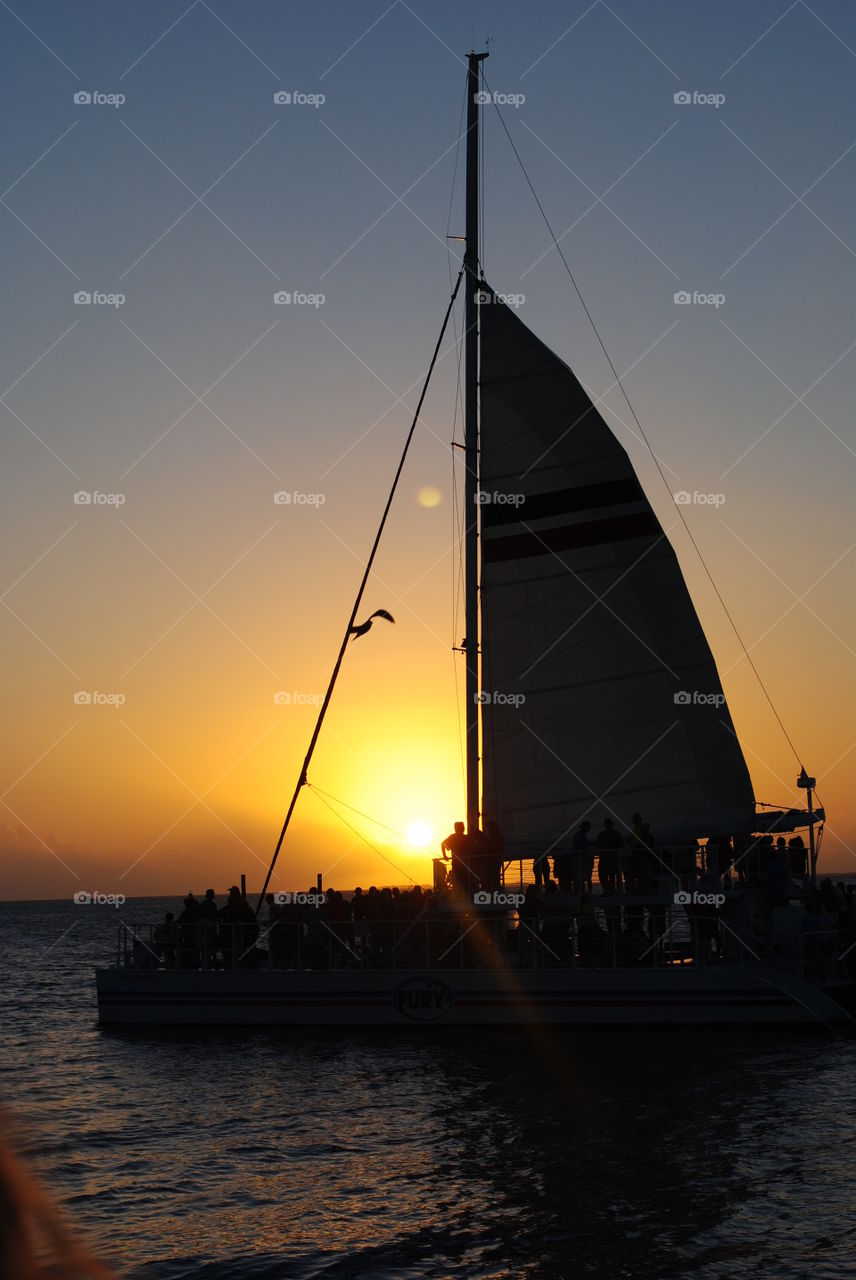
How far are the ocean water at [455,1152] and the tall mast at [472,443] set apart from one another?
5.73 m

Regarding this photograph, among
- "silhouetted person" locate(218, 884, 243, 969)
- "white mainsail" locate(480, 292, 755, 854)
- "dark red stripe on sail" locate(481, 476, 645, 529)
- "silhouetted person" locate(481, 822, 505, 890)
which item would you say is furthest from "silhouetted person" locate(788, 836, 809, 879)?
"silhouetted person" locate(218, 884, 243, 969)

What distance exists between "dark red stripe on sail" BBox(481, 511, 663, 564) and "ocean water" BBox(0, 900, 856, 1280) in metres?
10.3

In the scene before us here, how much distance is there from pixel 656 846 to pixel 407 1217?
14091 mm

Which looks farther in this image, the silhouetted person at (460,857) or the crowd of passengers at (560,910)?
the silhouetted person at (460,857)

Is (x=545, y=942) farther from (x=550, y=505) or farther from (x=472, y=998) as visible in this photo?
(x=550, y=505)

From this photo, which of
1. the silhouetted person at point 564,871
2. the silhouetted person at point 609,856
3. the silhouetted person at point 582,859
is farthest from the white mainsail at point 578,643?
the silhouetted person at point 609,856

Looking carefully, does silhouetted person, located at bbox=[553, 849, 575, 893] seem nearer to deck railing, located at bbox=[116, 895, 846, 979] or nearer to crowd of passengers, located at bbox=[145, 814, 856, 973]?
crowd of passengers, located at bbox=[145, 814, 856, 973]

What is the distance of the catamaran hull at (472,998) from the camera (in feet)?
80.7

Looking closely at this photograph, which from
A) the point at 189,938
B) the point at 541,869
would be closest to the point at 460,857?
the point at 541,869

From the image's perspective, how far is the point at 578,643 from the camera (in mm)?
28266

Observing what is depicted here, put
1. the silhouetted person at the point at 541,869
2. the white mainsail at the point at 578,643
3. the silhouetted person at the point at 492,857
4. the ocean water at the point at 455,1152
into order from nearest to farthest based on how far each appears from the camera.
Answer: the ocean water at the point at 455,1152, the silhouetted person at the point at 492,857, the silhouetted person at the point at 541,869, the white mainsail at the point at 578,643

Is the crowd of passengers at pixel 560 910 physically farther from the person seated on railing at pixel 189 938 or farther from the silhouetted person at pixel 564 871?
the person seated on railing at pixel 189 938

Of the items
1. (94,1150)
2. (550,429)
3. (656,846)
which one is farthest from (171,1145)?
(550,429)

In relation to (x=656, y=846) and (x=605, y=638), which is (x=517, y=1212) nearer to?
(x=656, y=846)
